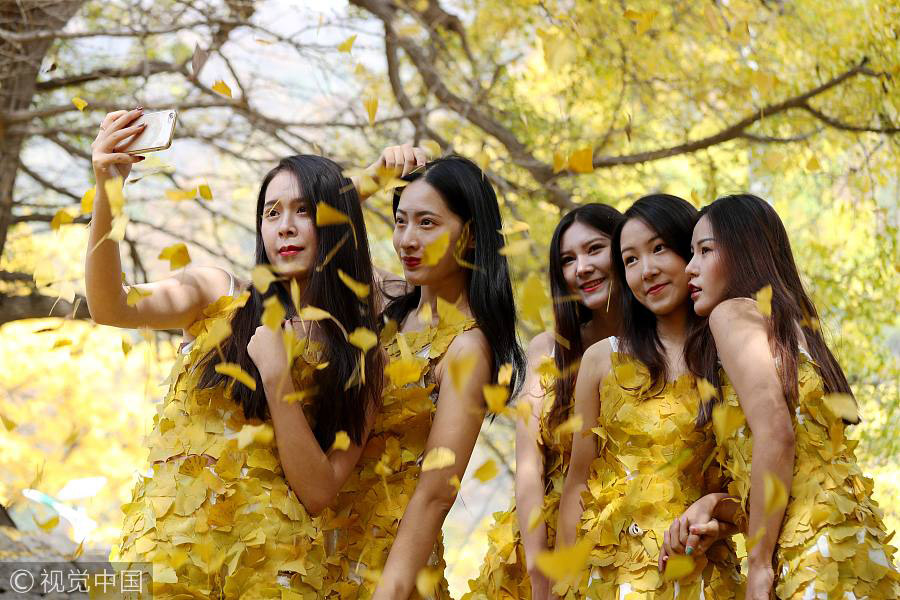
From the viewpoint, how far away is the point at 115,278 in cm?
174

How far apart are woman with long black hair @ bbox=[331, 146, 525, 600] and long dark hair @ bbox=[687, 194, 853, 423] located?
44 centimetres

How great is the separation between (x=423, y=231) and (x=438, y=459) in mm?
508

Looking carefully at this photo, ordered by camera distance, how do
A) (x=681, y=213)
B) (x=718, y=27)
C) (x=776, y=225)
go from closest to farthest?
(x=776, y=225) < (x=681, y=213) < (x=718, y=27)

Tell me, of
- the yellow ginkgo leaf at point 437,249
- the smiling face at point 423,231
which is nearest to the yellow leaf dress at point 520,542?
the smiling face at point 423,231

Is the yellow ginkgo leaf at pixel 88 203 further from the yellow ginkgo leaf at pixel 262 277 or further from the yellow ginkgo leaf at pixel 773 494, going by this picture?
the yellow ginkgo leaf at pixel 773 494

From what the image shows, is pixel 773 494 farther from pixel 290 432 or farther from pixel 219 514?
pixel 219 514

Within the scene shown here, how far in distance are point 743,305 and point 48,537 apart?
4.27 meters

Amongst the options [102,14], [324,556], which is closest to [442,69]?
[102,14]

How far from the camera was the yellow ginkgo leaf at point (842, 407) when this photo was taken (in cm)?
178

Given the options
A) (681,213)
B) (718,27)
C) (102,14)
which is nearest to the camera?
(681,213)

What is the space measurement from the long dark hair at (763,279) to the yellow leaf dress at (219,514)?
2.76ft

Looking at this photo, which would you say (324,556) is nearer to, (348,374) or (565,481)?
(348,374)

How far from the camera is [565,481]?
7.13 feet

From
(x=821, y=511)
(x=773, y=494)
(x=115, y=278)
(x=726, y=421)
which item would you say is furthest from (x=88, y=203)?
(x=821, y=511)
